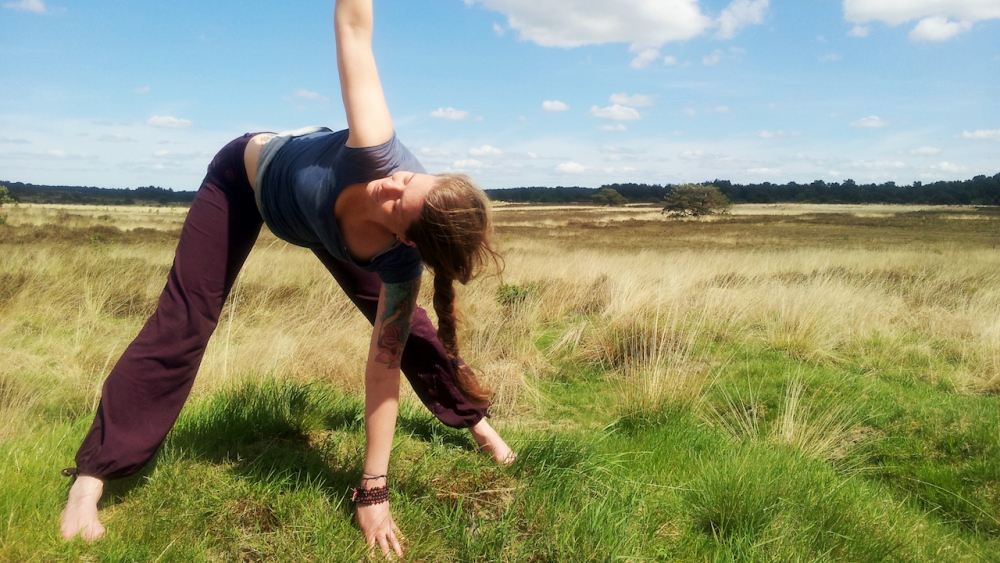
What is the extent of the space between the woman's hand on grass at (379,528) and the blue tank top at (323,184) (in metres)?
0.76

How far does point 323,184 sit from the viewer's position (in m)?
2.01

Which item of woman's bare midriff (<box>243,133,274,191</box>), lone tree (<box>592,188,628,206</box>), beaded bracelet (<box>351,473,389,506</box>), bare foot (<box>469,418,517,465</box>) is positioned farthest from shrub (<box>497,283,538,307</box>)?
lone tree (<box>592,188,628,206</box>)

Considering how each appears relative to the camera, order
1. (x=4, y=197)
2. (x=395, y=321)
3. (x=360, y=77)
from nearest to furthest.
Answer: (x=360, y=77) → (x=395, y=321) → (x=4, y=197)

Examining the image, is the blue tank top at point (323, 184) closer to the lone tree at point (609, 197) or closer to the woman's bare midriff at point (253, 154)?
the woman's bare midriff at point (253, 154)

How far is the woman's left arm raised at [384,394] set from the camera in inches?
81.4

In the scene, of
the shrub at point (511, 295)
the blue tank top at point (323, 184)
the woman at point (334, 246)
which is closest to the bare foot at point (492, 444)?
the woman at point (334, 246)

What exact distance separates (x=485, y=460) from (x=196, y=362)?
3.88 ft

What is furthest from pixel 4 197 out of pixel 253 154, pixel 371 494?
pixel 371 494

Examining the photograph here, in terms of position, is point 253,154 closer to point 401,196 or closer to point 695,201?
point 401,196

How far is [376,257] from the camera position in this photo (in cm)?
216

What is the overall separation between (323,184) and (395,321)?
545 mm

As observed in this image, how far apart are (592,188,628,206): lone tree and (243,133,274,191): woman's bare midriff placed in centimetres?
8192

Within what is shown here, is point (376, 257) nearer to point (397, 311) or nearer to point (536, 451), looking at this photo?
point (397, 311)

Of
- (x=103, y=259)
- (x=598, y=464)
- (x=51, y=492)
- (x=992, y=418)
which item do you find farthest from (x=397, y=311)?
(x=103, y=259)
